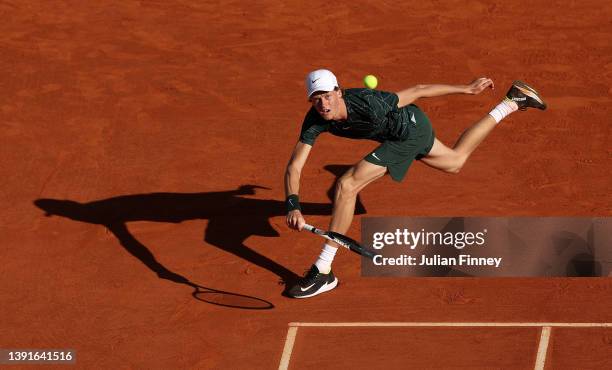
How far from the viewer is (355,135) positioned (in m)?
11.4

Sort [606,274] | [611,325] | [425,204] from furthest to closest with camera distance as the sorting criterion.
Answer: [425,204], [606,274], [611,325]

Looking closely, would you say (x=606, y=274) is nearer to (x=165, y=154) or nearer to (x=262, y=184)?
(x=262, y=184)

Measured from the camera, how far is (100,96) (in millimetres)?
15258

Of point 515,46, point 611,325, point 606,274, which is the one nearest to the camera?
point 611,325

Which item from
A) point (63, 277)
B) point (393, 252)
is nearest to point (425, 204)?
point (393, 252)

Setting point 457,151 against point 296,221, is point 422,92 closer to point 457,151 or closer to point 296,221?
point 457,151

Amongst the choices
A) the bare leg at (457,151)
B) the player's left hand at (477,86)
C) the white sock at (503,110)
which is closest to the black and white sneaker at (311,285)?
the bare leg at (457,151)

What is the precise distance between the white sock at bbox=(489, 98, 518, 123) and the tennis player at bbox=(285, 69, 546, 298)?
82cm

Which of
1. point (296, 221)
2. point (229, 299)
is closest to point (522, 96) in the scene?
point (296, 221)

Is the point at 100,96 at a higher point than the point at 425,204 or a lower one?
lower

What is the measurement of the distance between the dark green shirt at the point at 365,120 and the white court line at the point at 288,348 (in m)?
1.86

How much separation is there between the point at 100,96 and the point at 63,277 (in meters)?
4.02

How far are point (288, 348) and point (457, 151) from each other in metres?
3.09

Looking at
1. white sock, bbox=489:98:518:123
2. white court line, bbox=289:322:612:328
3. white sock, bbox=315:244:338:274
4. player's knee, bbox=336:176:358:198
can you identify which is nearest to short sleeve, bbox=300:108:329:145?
player's knee, bbox=336:176:358:198
